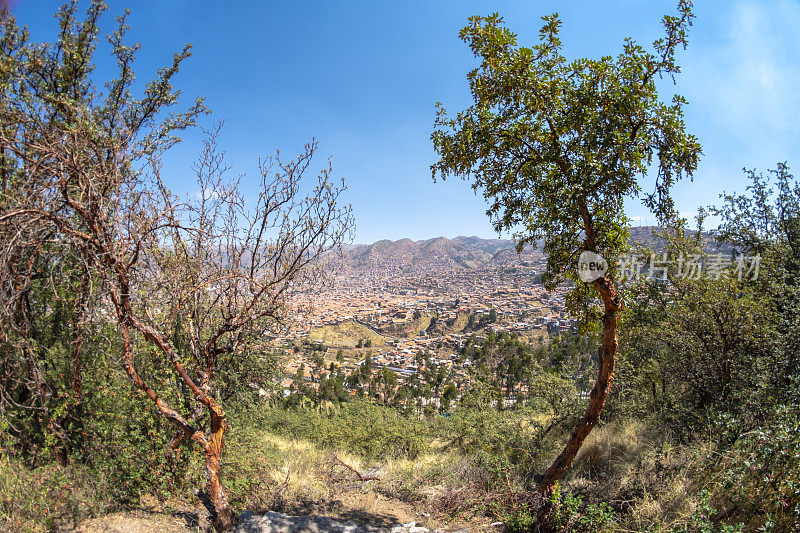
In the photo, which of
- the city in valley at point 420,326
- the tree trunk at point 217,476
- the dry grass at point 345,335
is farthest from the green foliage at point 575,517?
the dry grass at point 345,335

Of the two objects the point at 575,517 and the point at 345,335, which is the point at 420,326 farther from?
the point at 575,517

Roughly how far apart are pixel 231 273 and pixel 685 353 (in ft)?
31.2

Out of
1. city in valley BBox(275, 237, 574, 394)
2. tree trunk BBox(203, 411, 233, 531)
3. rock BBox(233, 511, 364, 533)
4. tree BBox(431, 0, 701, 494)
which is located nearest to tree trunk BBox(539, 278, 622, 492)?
tree BBox(431, 0, 701, 494)

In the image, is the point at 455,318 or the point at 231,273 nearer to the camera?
the point at 231,273

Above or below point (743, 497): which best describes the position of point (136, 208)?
above

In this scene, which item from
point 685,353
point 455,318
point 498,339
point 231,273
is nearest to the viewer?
point 231,273

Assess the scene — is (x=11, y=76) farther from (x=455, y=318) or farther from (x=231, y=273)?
(x=455, y=318)

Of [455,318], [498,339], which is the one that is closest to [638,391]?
[498,339]

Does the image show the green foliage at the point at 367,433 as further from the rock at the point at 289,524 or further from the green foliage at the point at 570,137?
the green foliage at the point at 570,137

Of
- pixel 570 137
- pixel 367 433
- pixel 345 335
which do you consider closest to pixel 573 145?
pixel 570 137

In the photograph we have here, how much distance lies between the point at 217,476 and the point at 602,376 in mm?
5493

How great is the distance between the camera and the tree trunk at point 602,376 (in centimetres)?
502

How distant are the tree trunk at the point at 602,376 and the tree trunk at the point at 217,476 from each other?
15.0ft

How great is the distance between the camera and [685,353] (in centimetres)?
811
